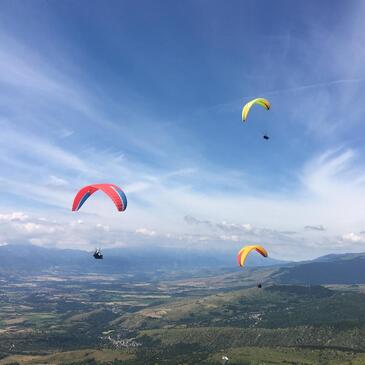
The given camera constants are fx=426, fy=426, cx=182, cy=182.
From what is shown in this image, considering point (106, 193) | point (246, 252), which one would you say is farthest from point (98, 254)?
point (246, 252)

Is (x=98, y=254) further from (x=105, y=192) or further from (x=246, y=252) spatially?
(x=246, y=252)

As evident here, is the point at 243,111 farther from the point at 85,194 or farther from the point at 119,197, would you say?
the point at 85,194

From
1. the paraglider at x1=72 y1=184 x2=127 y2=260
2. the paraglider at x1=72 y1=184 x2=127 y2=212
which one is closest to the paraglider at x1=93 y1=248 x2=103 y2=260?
the paraglider at x1=72 y1=184 x2=127 y2=260

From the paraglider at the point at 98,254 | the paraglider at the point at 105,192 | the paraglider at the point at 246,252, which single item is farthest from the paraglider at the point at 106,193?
the paraglider at the point at 246,252

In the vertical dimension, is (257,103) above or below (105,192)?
above

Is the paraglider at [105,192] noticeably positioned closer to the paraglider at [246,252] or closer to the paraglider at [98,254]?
the paraglider at [98,254]

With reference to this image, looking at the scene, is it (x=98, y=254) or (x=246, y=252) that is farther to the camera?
(x=246, y=252)

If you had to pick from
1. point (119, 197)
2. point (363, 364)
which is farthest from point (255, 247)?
point (363, 364)

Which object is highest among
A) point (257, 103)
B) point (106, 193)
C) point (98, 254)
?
point (257, 103)

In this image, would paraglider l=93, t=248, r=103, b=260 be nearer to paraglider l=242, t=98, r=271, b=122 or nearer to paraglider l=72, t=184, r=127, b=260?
paraglider l=72, t=184, r=127, b=260
